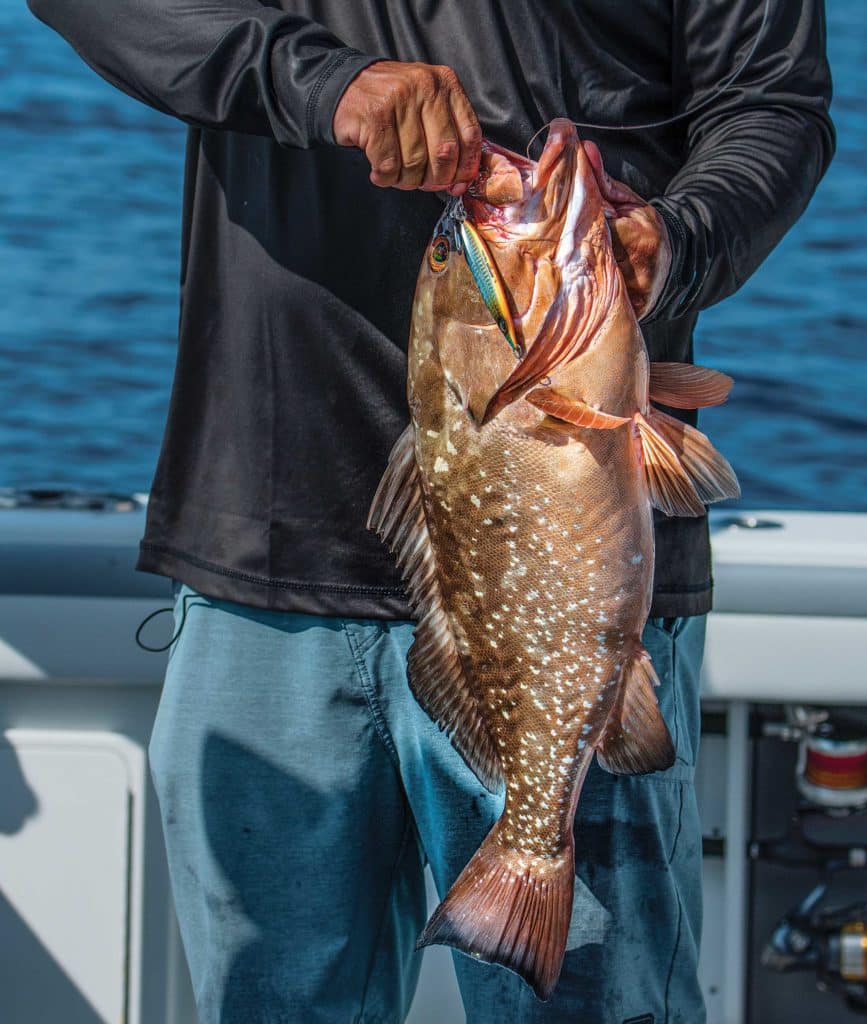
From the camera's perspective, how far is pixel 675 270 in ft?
5.26

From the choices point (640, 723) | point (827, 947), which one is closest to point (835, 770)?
point (827, 947)

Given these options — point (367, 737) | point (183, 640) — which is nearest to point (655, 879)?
point (367, 737)

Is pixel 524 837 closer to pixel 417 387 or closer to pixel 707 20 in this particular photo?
pixel 417 387

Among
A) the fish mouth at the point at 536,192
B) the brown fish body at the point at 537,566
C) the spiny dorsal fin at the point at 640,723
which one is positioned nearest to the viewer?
the fish mouth at the point at 536,192

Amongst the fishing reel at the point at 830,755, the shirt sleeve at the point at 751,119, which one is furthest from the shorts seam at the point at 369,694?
the fishing reel at the point at 830,755

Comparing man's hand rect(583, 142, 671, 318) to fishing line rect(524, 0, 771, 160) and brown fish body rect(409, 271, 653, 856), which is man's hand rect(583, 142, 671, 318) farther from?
fishing line rect(524, 0, 771, 160)

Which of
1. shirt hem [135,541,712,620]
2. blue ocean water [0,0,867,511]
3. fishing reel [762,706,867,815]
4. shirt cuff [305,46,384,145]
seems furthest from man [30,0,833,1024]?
blue ocean water [0,0,867,511]

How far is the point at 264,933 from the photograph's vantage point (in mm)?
1910

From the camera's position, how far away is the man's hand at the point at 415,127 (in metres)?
1.47

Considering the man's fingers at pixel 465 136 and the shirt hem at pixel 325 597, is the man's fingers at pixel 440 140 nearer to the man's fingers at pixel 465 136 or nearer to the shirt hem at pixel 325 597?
the man's fingers at pixel 465 136

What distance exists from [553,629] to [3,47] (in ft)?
38.1

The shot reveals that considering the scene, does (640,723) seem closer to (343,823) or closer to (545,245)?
(343,823)

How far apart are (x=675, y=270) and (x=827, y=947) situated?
5.46 ft

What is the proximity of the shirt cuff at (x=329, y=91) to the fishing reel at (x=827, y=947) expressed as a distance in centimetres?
192
